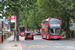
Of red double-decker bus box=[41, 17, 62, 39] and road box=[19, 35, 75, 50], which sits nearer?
road box=[19, 35, 75, 50]

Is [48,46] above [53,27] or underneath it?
underneath

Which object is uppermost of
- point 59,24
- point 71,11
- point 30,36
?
point 71,11

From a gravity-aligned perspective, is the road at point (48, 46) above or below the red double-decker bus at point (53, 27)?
below

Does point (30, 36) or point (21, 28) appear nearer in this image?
point (30, 36)

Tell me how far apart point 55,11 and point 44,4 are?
2486 millimetres

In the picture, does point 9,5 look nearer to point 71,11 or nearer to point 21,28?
point 71,11

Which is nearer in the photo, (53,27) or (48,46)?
(48,46)

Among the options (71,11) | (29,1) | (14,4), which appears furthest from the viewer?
(71,11)

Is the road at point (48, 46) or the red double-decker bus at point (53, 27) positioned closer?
the road at point (48, 46)

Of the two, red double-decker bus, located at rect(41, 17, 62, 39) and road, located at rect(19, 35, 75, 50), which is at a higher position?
red double-decker bus, located at rect(41, 17, 62, 39)

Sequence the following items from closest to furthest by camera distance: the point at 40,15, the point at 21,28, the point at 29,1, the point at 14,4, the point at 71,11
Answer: the point at 14,4 → the point at 29,1 → the point at 71,11 → the point at 40,15 → the point at 21,28

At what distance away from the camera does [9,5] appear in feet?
85.8

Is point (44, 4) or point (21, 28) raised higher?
point (44, 4)

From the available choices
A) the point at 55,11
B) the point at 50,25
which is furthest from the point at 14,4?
the point at 55,11
